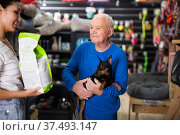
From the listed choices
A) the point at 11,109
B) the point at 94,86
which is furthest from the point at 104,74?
the point at 11,109

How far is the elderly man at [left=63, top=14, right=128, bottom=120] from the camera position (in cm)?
120

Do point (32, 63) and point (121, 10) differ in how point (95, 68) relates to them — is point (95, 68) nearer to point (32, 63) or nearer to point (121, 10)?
point (32, 63)

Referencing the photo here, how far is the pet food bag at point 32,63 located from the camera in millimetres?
1017

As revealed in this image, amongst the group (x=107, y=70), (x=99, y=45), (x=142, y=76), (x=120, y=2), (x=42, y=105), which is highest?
(x=120, y=2)

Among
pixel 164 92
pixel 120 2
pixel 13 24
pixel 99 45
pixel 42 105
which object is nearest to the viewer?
pixel 13 24

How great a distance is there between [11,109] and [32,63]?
1.24 ft

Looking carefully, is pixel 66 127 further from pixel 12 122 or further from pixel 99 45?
pixel 99 45

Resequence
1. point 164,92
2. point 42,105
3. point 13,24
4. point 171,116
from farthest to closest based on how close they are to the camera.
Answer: point 42,105 → point 164,92 → point 171,116 → point 13,24

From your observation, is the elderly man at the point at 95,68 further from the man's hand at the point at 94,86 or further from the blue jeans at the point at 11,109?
the blue jeans at the point at 11,109

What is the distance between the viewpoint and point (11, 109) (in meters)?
1.18

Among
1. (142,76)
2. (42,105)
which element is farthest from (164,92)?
(42,105)

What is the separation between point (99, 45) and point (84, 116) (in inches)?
20.5

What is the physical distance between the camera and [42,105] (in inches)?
156

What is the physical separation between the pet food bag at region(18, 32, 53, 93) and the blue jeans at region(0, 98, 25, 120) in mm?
213
